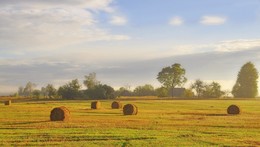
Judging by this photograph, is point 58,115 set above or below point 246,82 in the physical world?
below

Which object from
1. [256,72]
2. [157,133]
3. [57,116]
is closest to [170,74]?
[256,72]

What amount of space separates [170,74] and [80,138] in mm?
120268

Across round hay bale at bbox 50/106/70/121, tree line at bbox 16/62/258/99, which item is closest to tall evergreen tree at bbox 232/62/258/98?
tree line at bbox 16/62/258/99

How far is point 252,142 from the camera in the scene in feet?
78.3

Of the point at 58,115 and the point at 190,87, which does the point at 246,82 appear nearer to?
the point at 190,87

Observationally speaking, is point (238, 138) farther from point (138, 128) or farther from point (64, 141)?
point (64, 141)

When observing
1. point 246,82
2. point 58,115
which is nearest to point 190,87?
point 246,82

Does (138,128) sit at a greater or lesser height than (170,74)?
lesser

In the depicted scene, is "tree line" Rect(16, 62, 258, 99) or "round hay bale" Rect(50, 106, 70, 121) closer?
"round hay bale" Rect(50, 106, 70, 121)

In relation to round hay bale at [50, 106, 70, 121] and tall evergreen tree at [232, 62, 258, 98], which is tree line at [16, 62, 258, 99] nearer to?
tall evergreen tree at [232, 62, 258, 98]

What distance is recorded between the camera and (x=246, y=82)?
135500 mm

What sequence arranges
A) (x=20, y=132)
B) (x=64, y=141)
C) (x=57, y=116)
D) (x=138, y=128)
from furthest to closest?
(x=57, y=116), (x=138, y=128), (x=20, y=132), (x=64, y=141)

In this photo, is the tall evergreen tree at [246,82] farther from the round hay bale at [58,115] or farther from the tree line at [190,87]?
the round hay bale at [58,115]

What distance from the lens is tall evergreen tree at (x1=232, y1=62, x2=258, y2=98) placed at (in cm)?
13489
